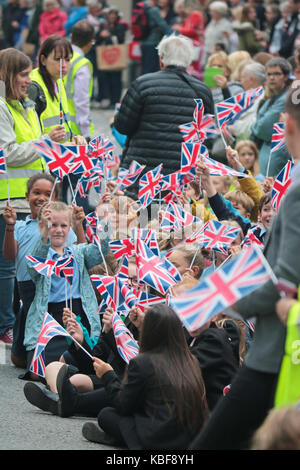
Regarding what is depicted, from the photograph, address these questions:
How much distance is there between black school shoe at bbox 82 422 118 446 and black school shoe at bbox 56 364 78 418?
39cm

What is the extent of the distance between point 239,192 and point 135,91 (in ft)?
3.59

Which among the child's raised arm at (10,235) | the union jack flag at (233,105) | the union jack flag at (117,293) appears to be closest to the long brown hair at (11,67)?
the child's raised arm at (10,235)

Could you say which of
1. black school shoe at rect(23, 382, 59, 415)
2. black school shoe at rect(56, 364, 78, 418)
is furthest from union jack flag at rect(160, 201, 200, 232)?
black school shoe at rect(23, 382, 59, 415)

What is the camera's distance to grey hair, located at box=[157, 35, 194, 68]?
24.3ft

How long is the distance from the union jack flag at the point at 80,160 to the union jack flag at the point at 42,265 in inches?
28.6

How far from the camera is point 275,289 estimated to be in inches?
142

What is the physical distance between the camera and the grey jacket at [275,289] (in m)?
3.53

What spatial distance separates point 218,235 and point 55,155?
1.24 meters

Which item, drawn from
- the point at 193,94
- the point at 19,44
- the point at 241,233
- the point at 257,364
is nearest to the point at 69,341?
the point at 241,233

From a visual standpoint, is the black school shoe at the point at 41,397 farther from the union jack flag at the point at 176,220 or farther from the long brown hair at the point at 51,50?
the long brown hair at the point at 51,50

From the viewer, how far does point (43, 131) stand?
7.51 meters

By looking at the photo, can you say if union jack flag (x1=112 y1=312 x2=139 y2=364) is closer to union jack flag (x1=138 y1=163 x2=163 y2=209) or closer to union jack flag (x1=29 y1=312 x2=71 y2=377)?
union jack flag (x1=29 y1=312 x2=71 y2=377)

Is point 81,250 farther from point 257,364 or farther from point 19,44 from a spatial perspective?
point 19,44

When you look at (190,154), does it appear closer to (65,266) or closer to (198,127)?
(198,127)
